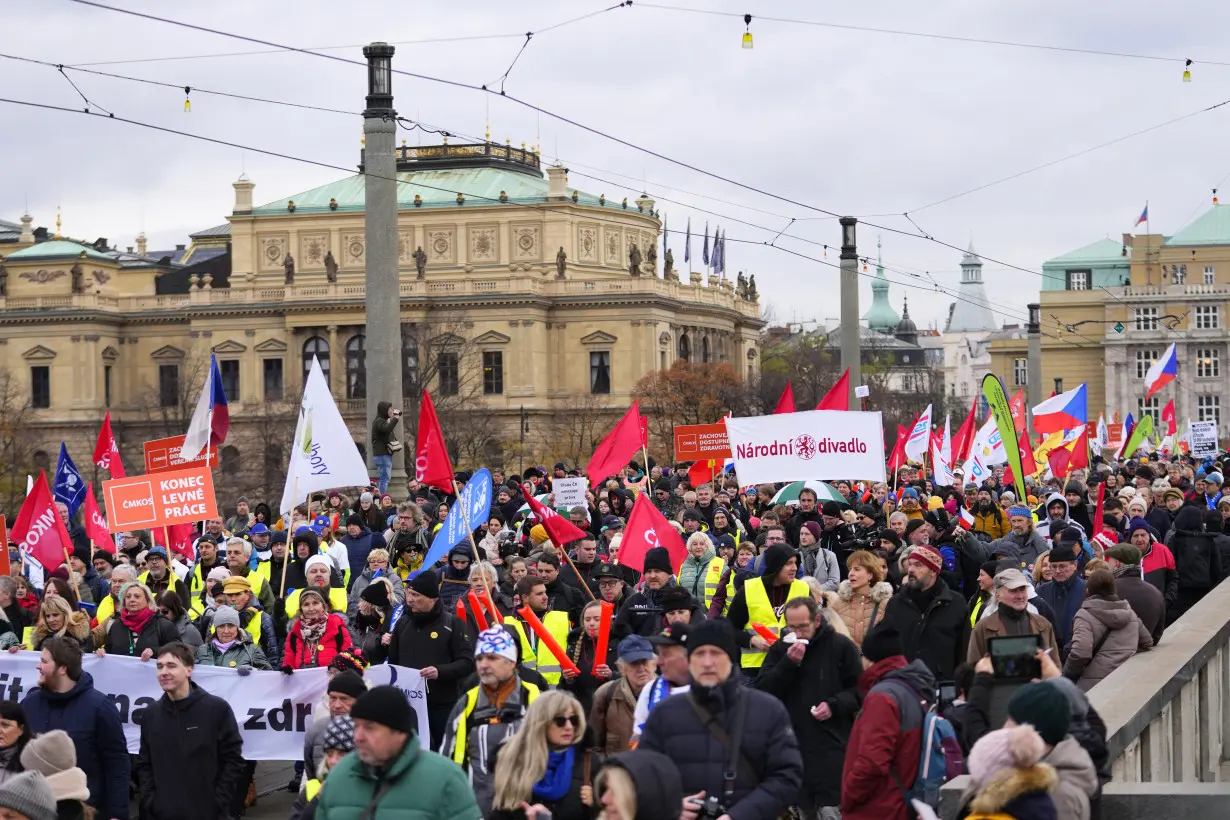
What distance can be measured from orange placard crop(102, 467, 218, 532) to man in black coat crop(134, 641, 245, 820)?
7.21 m

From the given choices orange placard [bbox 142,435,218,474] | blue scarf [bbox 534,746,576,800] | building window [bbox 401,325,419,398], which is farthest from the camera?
building window [bbox 401,325,419,398]

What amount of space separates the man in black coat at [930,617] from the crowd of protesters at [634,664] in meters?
0.01

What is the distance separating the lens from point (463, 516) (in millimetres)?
12367

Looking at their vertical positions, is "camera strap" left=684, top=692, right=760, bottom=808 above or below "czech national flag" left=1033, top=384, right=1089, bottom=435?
below

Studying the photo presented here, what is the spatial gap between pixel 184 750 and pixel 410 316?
271ft

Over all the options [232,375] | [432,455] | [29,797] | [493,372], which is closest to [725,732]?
[29,797]

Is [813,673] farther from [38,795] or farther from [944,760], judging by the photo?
[38,795]

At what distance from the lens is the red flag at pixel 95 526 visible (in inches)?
696

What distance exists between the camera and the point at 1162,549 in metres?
14.1

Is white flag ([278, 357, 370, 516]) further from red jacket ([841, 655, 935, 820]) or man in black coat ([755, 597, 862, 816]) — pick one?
red jacket ([841, 655, 935, 820])

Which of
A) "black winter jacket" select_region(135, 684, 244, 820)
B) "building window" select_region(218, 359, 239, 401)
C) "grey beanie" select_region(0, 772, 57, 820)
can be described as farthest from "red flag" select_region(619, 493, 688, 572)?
"building window" select_region(218, 359, 239, 401)

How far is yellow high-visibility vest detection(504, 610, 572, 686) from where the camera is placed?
9.92 meters

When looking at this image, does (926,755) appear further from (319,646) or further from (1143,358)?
(1143,358)

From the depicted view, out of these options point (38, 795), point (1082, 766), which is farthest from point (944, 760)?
point (38, 795)
